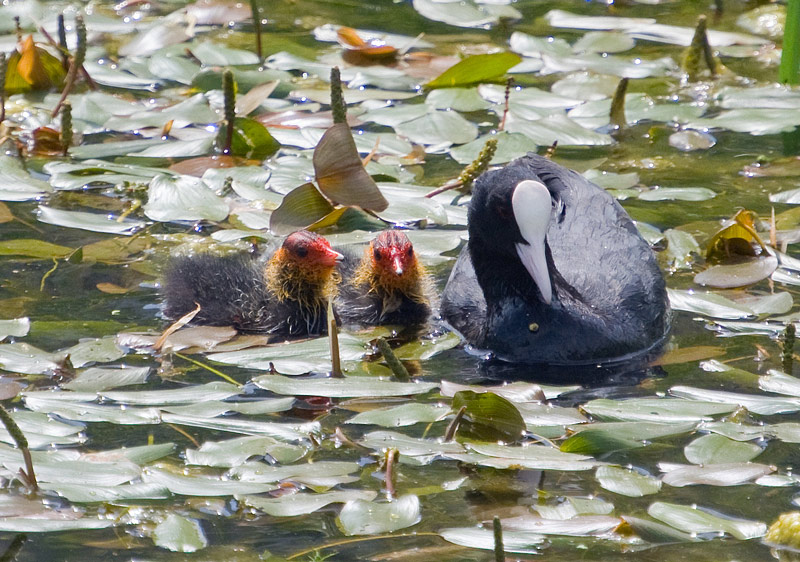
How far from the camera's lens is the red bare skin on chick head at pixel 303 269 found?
14.3 feet

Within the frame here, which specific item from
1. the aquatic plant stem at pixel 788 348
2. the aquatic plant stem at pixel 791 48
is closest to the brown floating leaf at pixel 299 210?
the aquatic plant stem at pixel 788 348

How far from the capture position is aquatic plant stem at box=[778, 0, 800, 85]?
5.83m

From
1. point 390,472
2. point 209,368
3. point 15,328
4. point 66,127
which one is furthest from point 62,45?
point 390,472

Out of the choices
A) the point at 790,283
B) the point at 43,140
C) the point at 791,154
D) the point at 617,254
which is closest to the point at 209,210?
the point at 43,140

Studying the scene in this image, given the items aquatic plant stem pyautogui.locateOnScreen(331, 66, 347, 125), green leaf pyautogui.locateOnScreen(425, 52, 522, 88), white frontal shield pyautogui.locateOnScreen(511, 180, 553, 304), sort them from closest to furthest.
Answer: white frontal shield pyautogui.locateOnScreen(511, 180, 553, 304), aquatic plant stem pyautogui.locateOnScreen(331, 66, 347, 125), green leaf pyautogui.locateOnScreen(425, 52, 522, 88)

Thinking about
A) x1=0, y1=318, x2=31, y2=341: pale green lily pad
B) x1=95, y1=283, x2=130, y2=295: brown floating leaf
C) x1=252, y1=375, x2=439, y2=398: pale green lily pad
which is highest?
x1=252, y1=375, x2=439, y2=398: pale green lily pad

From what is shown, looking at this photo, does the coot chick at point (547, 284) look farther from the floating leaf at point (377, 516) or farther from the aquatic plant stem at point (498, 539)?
the aquatic plant stem at point (498, 539)

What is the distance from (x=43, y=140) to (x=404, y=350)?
7.37 ft

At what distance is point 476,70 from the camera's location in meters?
6.07

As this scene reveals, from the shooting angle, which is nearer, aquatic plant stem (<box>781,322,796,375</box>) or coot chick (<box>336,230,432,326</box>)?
aquatic plant stem (<box>781,322,796,375</box>)

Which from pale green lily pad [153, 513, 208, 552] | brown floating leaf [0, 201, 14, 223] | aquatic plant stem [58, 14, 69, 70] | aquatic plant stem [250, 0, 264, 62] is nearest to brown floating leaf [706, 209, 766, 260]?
pale green lily pad [153, 513, 208, 552]

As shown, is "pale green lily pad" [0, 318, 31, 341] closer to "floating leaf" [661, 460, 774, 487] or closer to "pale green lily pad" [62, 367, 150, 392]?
"pale green lily pad" [62, 367, 150, 392]

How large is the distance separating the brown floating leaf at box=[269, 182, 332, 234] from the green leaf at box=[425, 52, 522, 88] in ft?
4.98

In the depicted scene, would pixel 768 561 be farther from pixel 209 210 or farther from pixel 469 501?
pixel 209 210
